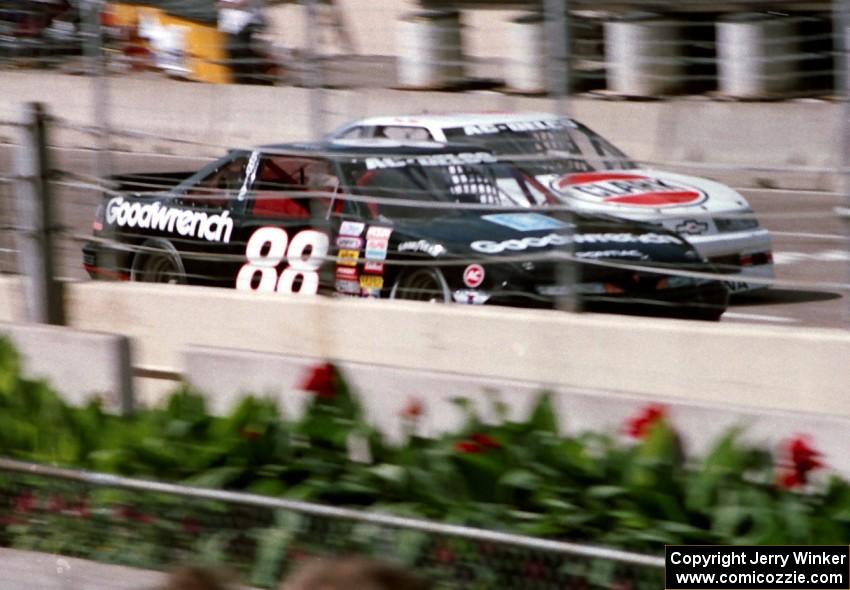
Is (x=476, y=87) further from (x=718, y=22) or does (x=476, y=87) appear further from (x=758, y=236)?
(x=758, y=236)

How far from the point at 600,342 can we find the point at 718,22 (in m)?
9.30

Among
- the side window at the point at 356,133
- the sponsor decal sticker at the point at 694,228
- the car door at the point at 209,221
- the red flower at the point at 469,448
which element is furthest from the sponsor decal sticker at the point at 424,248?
the side window at the point at 356,133

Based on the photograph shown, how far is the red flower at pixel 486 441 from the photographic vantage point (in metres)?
5.89

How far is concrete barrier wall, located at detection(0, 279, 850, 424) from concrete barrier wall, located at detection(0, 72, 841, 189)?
3.82 m

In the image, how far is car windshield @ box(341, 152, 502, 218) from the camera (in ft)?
31.8

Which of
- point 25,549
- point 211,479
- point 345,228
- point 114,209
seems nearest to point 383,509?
point 211,479

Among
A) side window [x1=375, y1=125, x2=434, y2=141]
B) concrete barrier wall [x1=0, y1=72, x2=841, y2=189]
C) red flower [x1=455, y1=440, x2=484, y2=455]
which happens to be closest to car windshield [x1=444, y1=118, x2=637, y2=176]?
side window [x1=375, y1=125, x2=434, y2=141]

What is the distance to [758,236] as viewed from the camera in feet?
36.1

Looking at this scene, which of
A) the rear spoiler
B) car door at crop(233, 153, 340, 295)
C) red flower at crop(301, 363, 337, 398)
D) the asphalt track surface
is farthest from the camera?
the rear spoiler

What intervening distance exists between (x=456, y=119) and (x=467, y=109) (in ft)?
10.1

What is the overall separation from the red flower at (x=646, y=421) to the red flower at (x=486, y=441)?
47 centimetres

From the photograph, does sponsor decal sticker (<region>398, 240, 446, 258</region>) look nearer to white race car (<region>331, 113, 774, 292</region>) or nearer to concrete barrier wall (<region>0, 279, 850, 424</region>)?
white race car (<region>331, 113, 774, 292</region>)

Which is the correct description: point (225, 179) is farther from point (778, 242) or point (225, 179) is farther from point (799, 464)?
point (799, 464)

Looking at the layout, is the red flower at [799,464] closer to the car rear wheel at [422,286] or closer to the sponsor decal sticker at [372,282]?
the car rear wheel at [422,286]
